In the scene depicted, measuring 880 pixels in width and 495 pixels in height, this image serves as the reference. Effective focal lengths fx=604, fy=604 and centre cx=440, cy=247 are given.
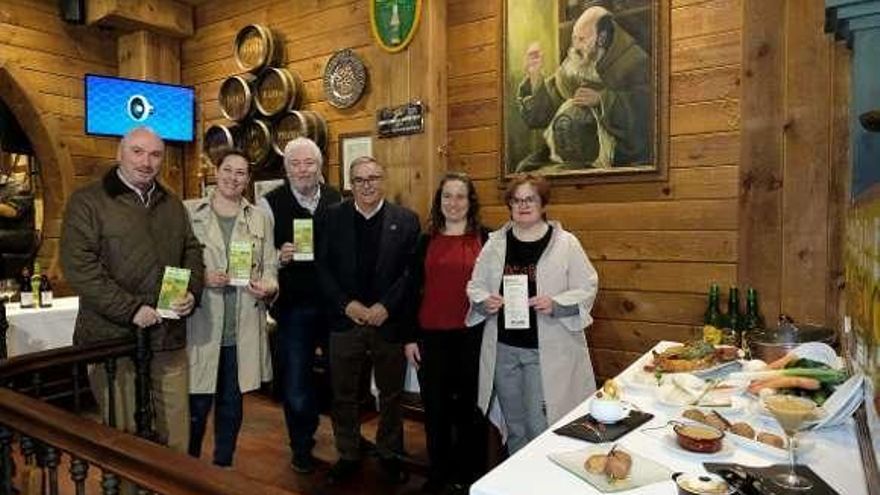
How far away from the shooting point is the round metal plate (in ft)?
12.3

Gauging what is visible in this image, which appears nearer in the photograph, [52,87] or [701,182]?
[701,182]

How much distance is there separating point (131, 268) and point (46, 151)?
3.01 m

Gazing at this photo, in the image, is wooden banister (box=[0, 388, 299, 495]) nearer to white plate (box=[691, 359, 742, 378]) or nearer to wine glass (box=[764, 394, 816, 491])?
wine glass (box=[764, 394, 816, 491])

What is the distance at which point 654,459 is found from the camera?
1342mm

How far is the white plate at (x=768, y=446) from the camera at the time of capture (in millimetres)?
1347

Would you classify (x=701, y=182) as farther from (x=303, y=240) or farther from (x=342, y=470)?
(x=342, y=470)

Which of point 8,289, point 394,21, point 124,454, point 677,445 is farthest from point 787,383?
point 8,289

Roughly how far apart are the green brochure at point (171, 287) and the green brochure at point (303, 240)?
26.8 inches

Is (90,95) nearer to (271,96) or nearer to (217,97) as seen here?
(217,97)

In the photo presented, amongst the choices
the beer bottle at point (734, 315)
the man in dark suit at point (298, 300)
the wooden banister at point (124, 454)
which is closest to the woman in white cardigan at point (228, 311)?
the man in dark suit at point (298, 300)

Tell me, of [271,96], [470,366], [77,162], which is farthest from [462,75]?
[77,162]

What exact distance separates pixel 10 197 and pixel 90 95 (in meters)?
1.01

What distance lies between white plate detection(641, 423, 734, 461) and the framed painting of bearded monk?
1594 mm

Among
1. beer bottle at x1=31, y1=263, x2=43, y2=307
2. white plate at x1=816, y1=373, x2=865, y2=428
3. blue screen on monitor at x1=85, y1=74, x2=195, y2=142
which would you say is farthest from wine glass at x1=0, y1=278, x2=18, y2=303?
white plate at x1=816, y1=373, x2=865, y2=428
